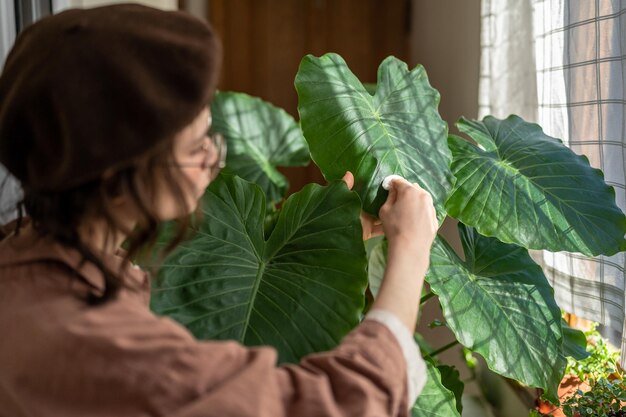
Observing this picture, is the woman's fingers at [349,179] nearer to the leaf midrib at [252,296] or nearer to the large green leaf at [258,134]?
the leaf midrib at [252,296]

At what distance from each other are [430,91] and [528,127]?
0.26m

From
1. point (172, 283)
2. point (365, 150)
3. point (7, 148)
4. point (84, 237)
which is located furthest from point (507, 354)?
point (7, 148)

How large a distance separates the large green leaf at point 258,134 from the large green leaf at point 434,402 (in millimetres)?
785

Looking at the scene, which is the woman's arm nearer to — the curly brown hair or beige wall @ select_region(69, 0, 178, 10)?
the curly brown hair

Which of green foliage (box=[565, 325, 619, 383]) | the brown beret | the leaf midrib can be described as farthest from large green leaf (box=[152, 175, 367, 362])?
green foliage (box=[565, 325, 619, 383])

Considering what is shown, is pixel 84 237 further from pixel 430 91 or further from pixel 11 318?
pixel 430 91

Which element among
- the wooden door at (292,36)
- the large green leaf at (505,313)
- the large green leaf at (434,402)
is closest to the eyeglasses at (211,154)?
the large green leaf at (505,313)

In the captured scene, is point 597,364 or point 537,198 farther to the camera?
point 597,364

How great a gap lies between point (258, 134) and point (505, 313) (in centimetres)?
96

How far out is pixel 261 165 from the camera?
72.5 inches

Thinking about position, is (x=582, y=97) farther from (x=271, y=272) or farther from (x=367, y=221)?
(x=271, y=272)

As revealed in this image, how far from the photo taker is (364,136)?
1.13 m

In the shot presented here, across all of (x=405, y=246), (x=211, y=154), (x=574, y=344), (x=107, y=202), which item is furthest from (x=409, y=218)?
(x=574, y=344)

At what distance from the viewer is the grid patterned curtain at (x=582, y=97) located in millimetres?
1232
